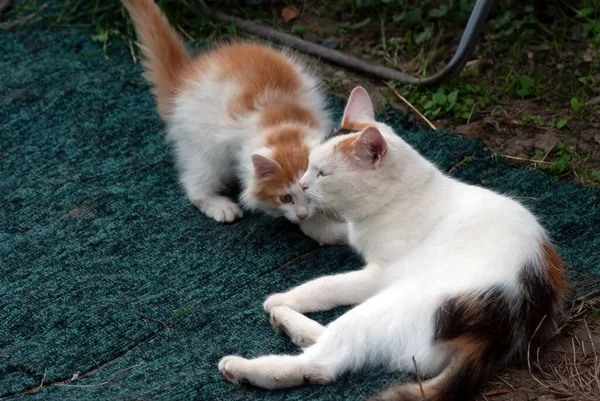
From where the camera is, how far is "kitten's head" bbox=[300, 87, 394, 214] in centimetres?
260

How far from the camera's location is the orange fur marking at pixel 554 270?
7.84 feet

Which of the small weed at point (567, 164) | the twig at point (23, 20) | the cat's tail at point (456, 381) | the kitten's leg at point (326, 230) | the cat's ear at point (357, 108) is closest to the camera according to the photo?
the cat's tail at point (456, 381)

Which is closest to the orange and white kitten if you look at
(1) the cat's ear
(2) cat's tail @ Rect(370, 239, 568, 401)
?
(1) the cat's ear

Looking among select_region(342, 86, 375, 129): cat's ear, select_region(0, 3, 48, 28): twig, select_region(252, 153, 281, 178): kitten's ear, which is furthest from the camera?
select_region(0, 3, 48, 28): twig

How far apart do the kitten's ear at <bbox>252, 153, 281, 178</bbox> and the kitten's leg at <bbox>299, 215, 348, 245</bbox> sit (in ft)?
0.86

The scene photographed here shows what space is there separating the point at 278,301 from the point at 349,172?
0.49m

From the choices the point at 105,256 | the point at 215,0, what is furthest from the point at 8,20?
the point at 105,256

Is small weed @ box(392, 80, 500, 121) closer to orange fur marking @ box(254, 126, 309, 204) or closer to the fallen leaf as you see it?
orange fur marking @ box(254, 126, 309, 204)

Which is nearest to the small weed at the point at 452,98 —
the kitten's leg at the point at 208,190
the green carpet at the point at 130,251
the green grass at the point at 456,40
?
the green grass at the point at 456,40

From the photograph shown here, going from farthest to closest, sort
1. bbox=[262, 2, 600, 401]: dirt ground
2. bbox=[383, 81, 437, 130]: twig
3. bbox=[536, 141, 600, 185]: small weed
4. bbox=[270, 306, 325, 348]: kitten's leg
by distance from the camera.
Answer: bbox=[383, 81, 437, 130]: twig → bbox=[536, 141, 600, 185]: small weed → bbox=[270, 306, 325, 348]: kitten's leg → bbox=[262, 2, 600, 401]: dirt ground

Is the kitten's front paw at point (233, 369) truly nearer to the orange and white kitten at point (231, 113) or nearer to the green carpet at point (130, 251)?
the green carpet at point (130, 251)

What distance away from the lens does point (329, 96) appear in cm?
418

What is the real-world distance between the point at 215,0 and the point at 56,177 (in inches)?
70.9

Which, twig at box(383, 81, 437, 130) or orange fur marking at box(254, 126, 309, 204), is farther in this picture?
twig at box(383, 81, 437, 130)
